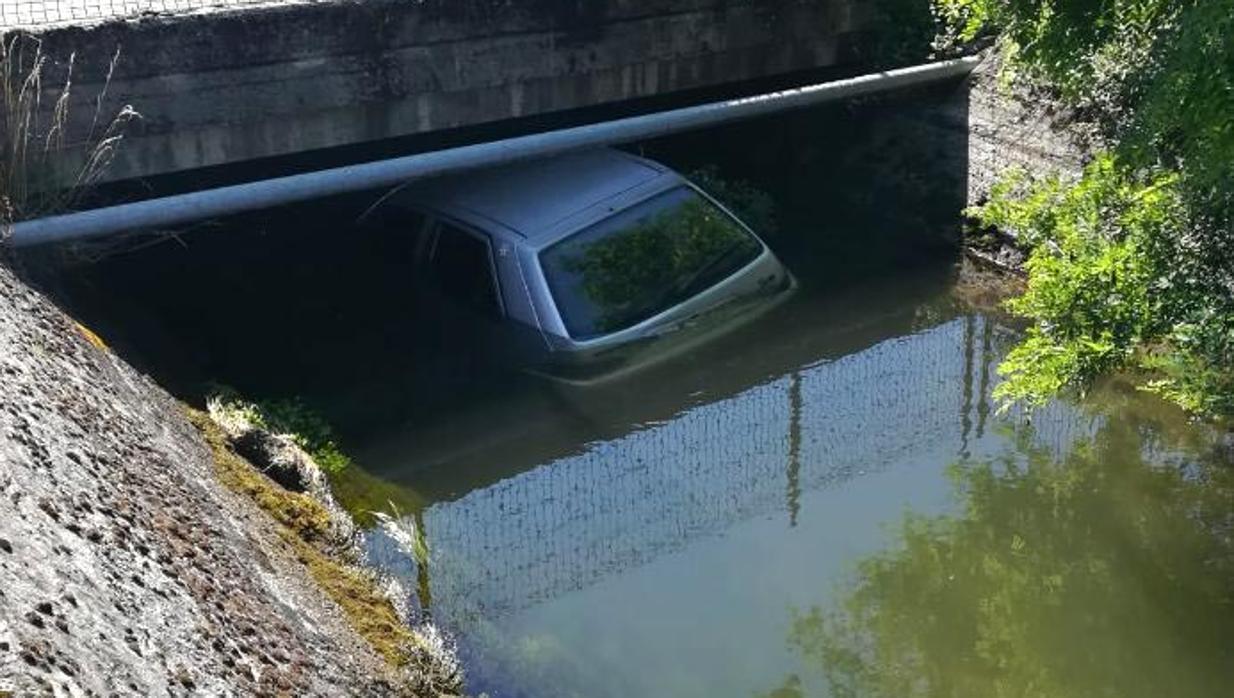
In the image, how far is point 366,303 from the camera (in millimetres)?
11086

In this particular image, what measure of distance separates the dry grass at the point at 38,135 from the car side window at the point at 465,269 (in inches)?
95.3

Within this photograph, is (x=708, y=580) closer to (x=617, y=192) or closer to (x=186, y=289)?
(x=617, y=192)

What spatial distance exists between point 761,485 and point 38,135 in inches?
205

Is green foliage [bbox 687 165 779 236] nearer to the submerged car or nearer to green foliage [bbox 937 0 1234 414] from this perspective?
the submerged car

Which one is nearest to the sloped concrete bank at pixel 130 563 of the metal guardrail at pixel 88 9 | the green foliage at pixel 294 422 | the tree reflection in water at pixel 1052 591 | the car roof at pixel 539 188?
the green foliage at pixel 294 422

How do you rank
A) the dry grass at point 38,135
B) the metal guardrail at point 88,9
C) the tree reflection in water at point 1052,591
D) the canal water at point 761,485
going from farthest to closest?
1. the metal guardrail at point 88,9
2. the dry grass at point 38,135
3. the canal water at point 761,485
4. the tree reflection in water at point 1052,591

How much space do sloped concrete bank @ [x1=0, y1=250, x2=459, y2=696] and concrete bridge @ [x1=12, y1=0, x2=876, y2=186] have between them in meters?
2.69

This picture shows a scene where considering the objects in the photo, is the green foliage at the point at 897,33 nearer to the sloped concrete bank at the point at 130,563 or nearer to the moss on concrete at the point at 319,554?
the moss on concrete at the point at 319,554

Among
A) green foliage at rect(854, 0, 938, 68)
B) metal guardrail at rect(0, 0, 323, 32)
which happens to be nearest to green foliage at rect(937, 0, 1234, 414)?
metal guardrail at rect(0, 0, 323, 32)

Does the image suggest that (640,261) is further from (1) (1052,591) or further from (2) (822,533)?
(1) (1052,591)

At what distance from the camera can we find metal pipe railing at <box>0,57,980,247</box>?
8.59m

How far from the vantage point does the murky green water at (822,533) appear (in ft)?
23.0

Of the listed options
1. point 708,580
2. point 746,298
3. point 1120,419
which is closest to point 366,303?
point 746,298

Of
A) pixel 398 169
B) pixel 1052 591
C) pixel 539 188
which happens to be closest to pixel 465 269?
pixel 539 188
